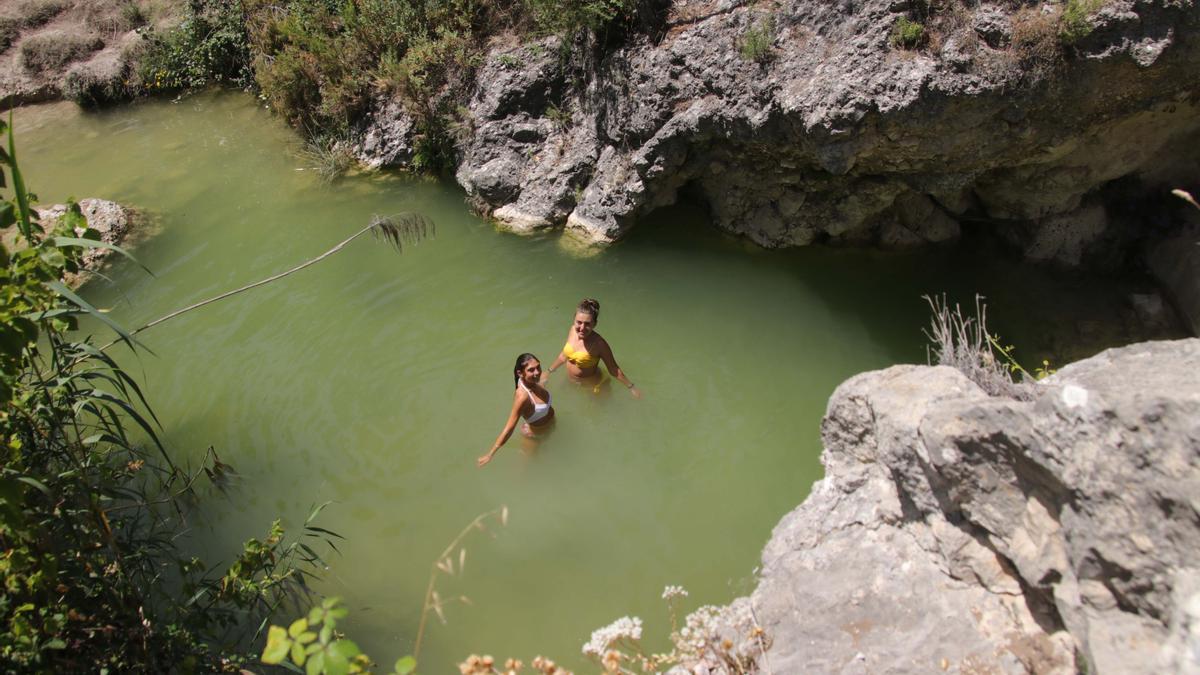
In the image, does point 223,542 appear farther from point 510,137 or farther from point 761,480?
point 510,137

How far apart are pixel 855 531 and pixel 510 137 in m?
6.06

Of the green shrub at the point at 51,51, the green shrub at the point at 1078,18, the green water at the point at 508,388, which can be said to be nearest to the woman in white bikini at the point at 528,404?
the green water at the point at 508,388

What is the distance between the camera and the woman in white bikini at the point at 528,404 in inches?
213

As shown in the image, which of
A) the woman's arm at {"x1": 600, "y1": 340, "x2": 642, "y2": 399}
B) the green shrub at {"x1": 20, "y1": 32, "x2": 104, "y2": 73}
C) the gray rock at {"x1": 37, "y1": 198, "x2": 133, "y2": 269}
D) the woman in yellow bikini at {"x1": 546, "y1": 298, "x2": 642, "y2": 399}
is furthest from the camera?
the green shrub at {"x1": 20, "y1": 32, "x2": 104, "y2": 73}

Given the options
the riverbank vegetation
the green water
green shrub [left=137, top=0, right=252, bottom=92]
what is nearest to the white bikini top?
the green water

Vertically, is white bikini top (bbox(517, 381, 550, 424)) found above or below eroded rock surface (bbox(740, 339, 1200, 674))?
below

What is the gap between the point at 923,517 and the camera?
11.6 feet

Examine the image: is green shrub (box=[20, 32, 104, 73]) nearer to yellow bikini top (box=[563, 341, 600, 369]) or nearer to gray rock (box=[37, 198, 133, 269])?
gray rock (box=[37, 198, 133, 269])

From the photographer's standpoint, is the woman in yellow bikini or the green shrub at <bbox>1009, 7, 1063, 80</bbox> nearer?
the green shrub at <bbox>1009, 7, 1063, 80</bbox>

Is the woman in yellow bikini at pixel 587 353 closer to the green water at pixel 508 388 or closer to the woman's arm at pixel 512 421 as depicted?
the green water at pixel 508 388

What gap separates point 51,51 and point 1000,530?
51.6 ft

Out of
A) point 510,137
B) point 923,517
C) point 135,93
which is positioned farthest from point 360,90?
point 923,517

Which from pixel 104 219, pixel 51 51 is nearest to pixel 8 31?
pixel 51 51

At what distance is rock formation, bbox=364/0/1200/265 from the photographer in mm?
5312
